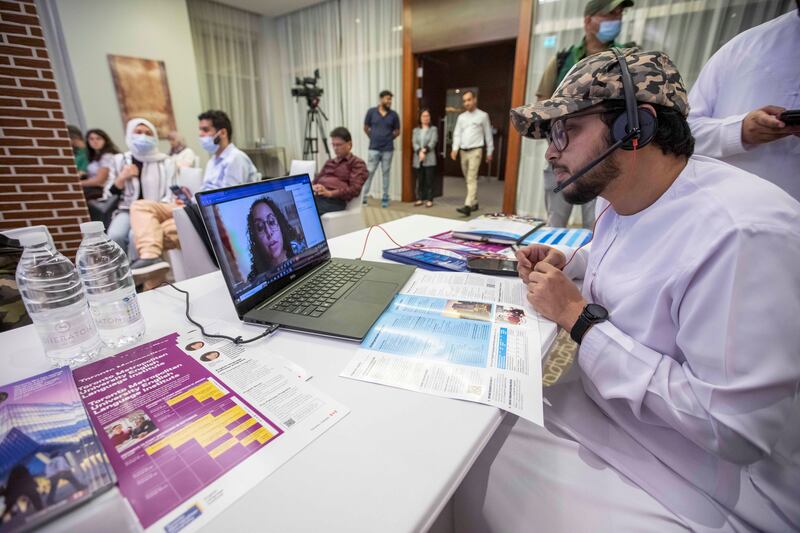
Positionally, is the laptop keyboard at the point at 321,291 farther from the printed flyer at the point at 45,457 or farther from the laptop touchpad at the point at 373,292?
the printed flyer at the point at 45,457

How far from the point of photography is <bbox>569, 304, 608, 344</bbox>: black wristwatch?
2.35ft

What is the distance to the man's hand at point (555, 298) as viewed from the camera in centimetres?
76

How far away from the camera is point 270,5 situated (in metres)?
5.86

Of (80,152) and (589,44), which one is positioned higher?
(589,44)

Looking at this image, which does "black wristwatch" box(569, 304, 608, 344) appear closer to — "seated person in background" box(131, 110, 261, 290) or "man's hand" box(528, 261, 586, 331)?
"man's hand" box(528, 261, 586, 331)

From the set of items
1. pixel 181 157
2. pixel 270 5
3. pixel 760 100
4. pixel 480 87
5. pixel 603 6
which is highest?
pixel 270 5

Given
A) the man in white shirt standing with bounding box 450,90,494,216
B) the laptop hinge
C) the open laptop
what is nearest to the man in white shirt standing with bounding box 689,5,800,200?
the open laptop

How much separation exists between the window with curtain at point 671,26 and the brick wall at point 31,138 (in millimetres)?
4075

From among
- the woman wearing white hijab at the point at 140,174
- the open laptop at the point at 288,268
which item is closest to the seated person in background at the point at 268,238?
the open laptop at the point at 288,268

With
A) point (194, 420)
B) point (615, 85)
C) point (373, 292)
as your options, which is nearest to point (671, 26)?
point (615, 85)

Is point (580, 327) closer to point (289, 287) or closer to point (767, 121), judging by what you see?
point (289, 287)

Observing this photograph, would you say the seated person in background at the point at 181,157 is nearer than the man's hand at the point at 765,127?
No

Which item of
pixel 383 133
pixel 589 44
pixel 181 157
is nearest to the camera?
pixel 589 44

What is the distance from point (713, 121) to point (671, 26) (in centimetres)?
294
